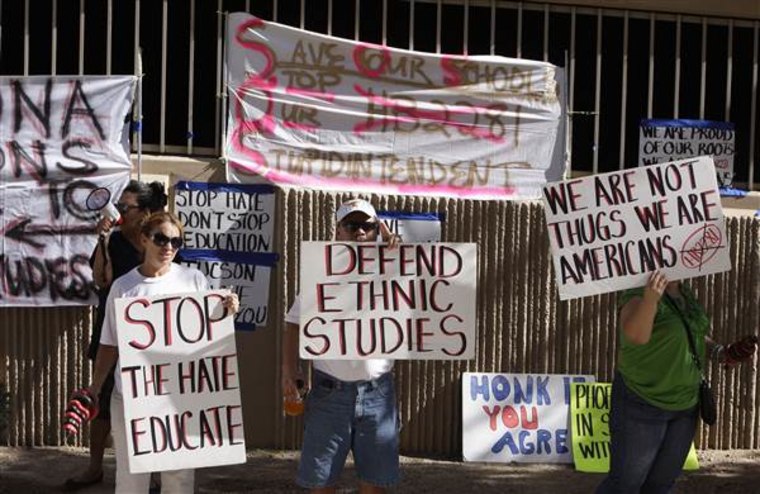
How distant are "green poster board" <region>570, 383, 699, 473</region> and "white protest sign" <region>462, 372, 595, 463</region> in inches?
2.4

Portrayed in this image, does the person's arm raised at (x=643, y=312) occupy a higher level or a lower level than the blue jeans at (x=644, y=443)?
higher

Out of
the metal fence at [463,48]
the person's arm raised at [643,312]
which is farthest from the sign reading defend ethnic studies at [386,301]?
the metal fence at [463,48]

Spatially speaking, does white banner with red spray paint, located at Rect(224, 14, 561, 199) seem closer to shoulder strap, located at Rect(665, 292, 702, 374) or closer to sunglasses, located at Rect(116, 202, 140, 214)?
sunglasses, located at Rect(116, 202, 140, 214)

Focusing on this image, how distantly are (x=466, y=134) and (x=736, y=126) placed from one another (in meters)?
2.23

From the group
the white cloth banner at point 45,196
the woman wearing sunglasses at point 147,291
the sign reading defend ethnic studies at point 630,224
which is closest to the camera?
the woman wearing sunglasses at point 147,291

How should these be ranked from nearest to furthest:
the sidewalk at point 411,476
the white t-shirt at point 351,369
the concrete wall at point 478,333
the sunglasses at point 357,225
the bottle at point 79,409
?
the bottle at point 79,409 → the white t-shirt at point 351,369 → the sunglasses at point 357,225 → the sidewalk at point 411,476 → the concrete wall at point 478,333

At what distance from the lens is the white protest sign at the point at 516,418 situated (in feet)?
27.7

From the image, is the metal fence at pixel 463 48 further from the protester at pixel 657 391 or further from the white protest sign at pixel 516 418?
the protester at pixel 657 391

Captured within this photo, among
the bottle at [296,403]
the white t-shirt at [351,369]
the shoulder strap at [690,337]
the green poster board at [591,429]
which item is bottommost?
the green poster board at [591,429]

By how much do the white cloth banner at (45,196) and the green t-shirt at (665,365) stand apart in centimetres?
403

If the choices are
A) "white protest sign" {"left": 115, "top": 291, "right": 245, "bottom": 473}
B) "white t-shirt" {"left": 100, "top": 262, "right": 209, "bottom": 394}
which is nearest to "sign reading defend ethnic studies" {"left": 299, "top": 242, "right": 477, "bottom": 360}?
"white protest sign" {"left": 115, "top": 291, "right": 245, "bottom": 473}

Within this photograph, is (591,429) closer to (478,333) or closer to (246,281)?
(478,333)

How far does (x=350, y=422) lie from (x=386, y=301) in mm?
632

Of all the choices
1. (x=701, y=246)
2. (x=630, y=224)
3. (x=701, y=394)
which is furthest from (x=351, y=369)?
(x=701, y=246)
